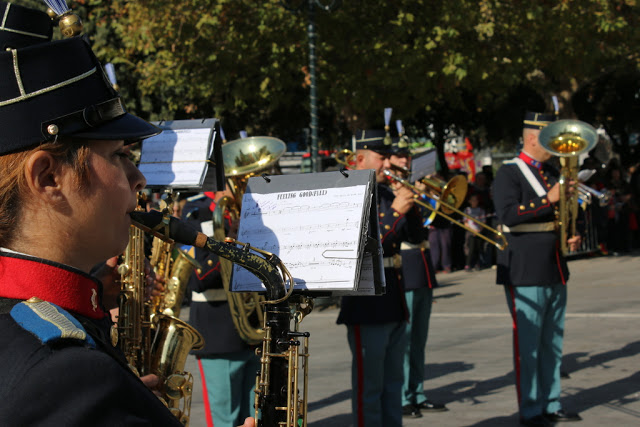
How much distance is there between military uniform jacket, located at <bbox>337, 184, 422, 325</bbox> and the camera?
5035 millimetres

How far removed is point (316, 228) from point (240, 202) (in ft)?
6.01

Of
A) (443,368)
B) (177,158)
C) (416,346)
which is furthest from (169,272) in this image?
(443,368)

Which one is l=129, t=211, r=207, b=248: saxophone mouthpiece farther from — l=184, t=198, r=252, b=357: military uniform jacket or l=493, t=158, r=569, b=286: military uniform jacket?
l=493, t=158, r=569, b=286: military uniform jacket

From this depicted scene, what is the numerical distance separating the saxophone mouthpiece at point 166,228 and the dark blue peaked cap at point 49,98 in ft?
2.22

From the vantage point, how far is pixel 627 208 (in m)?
18.0

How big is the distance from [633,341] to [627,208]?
32.8 feet

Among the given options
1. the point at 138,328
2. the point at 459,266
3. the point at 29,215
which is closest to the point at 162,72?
the point at 459,266

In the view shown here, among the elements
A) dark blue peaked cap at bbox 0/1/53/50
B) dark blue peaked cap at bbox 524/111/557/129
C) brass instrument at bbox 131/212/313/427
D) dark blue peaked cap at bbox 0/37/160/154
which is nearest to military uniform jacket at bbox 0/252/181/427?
dark blue peaked cap at bbox 0/37/160/154

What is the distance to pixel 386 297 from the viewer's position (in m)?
5.08

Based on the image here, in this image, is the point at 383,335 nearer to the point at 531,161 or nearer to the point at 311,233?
the point at 531,161

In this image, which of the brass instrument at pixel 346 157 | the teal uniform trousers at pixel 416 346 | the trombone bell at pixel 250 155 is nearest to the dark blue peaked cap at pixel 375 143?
the brass instrument at pixel 346 157

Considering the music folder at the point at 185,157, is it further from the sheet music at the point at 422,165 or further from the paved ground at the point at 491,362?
the paved ground at the point at 491,362

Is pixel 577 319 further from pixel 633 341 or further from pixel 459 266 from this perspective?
pixel 459 266

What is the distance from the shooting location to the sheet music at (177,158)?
3725mm
